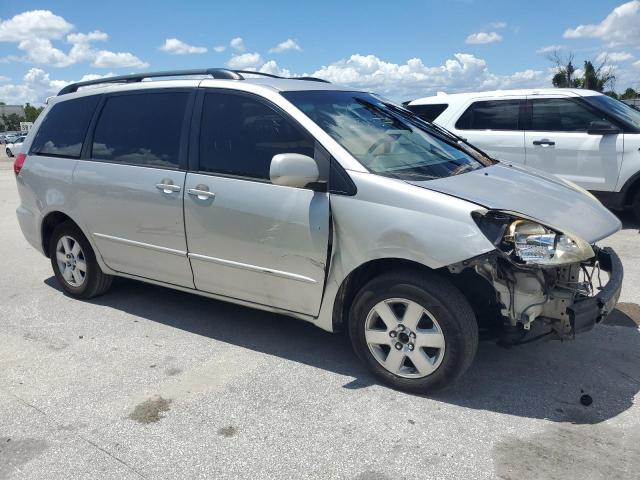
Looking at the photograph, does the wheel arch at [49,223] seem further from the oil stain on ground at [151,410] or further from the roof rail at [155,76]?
the oil stain on ground at [151,410]

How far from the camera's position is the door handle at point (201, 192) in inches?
155

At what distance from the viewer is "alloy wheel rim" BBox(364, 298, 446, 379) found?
10.8ft

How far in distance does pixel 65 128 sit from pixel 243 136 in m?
2.07

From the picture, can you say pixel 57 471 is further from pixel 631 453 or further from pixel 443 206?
pixel 631 453

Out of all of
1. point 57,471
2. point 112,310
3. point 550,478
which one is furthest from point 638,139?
point 57,471

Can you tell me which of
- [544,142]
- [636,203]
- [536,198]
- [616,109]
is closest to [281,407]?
[536,198]

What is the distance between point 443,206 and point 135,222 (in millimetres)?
2402

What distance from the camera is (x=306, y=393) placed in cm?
350

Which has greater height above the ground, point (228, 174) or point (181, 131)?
point (181, 131)

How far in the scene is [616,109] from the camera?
7520mm

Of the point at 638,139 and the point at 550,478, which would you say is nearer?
the point at 550,478

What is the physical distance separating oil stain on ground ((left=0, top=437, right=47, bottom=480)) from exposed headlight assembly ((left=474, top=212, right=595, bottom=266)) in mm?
2561

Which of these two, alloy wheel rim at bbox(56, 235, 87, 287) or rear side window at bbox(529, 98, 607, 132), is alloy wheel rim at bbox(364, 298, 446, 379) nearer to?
alloy wheel rim at bbox(56, 235, 87, 287)

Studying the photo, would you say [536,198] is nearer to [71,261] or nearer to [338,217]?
[338,217]
